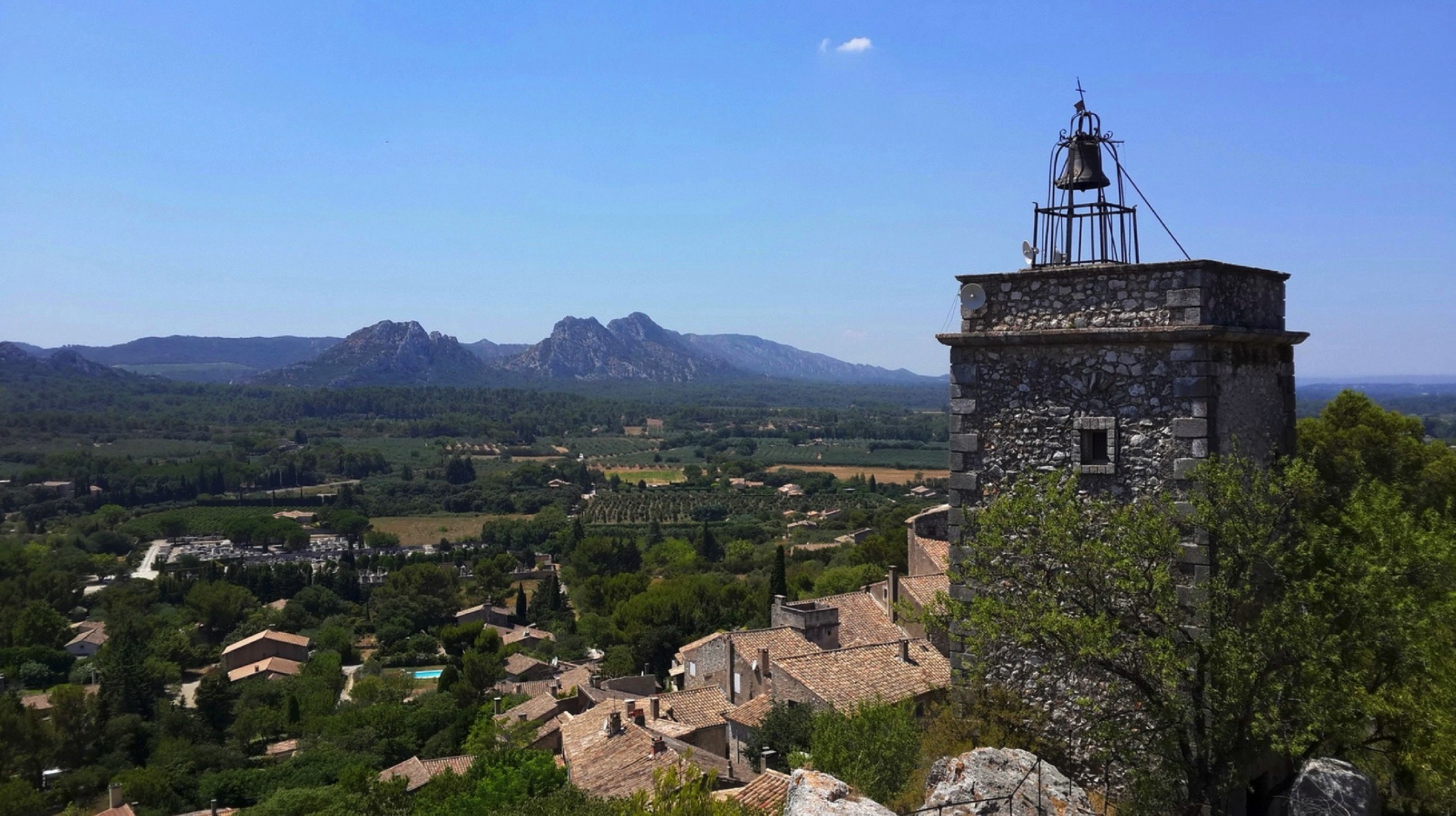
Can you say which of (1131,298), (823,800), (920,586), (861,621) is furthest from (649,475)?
(823,800)

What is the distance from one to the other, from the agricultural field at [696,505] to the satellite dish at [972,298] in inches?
4159

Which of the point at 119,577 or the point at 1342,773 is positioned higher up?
the point at 1342,773

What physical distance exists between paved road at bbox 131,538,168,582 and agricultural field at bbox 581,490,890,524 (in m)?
41.8

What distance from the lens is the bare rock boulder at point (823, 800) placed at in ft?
22.9

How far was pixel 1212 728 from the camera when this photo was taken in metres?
7.71

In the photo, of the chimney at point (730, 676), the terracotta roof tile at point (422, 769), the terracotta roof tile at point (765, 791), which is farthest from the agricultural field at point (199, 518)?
the terracotta roof tile at point (765, 791)

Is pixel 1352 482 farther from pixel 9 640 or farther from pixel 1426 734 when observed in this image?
pixel 9 640

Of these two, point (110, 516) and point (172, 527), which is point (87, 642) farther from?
point (110, 516)

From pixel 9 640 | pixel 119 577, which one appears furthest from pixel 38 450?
pixel 9 640

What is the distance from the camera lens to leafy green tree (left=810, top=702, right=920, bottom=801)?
11.1 m

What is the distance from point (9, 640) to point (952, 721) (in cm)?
8011

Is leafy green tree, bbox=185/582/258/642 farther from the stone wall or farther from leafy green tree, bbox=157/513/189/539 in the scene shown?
the stone wall

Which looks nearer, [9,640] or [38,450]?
[9,640]

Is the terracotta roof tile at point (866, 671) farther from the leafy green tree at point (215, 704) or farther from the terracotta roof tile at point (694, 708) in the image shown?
the leafy green tree at point (215, 704)
